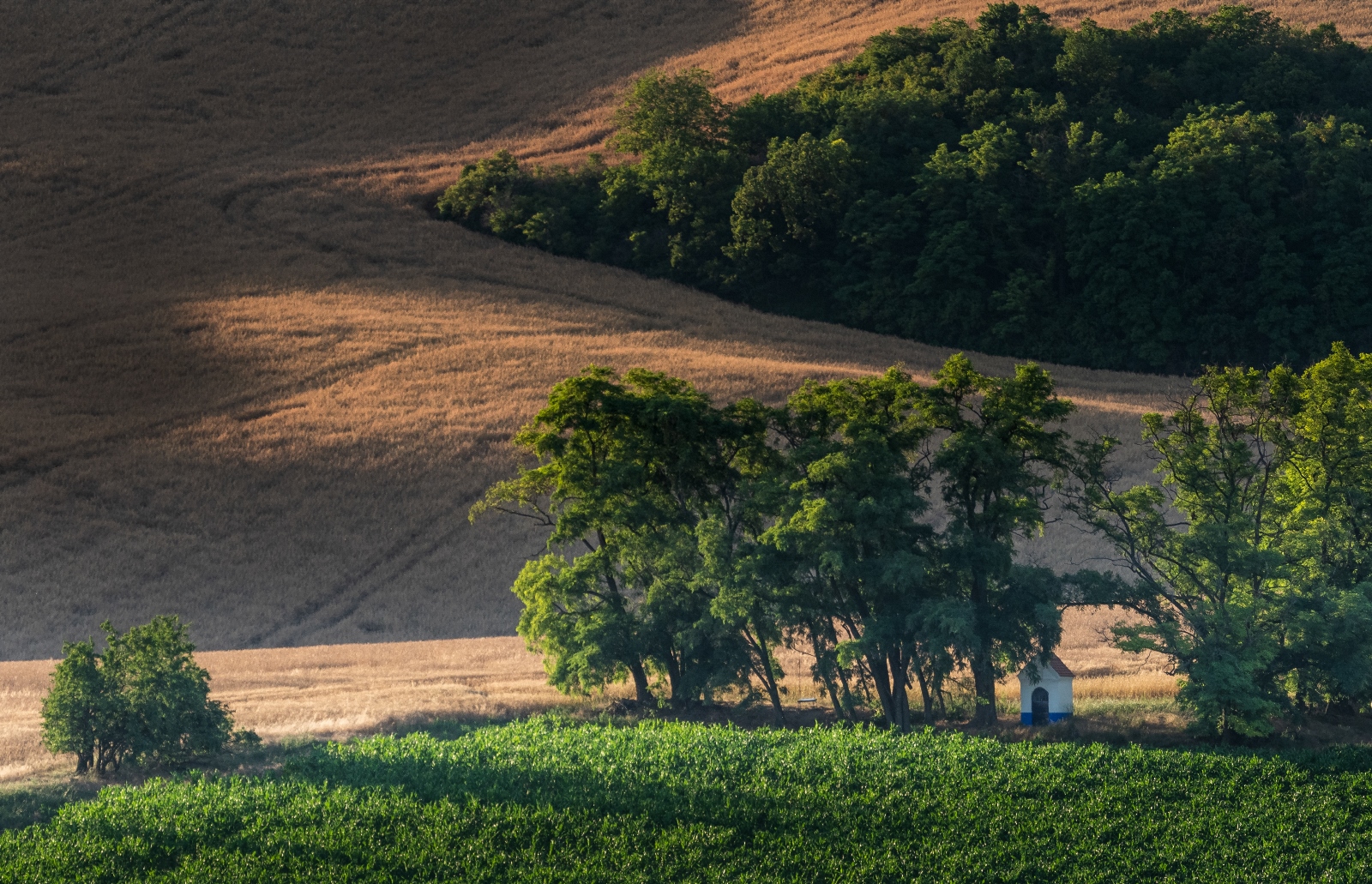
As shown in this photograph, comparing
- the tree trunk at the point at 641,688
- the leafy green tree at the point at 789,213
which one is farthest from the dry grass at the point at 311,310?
the tree trunk at the point at 641,688

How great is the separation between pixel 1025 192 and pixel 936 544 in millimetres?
54032

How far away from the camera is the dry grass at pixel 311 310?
5197cm

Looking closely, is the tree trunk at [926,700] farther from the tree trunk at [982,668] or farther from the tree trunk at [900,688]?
the tree trunk at [982,668]

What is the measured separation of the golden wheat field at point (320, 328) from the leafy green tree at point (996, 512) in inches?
349

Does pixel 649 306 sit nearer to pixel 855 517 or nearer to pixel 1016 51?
pixel 1016 51

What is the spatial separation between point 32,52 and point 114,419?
6585cm

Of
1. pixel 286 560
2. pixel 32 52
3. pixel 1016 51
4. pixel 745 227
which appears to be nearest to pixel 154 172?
pixel 32 52

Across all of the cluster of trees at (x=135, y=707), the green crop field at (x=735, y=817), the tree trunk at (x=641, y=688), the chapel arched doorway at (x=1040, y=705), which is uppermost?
the cluster of trees at (x=135, y=707)

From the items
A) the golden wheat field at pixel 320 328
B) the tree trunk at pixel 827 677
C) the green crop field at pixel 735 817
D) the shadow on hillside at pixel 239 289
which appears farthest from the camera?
the shadow on hillside at pixel 239 289

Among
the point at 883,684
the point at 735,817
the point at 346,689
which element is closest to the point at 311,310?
the point at 346,689

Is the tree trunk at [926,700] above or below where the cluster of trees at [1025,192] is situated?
below

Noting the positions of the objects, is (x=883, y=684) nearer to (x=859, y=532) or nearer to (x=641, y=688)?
(x=859, y=532)

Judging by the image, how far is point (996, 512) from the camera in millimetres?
29312

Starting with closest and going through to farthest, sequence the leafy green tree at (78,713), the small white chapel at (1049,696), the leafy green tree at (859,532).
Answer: the leafy green tree at (78,713), the leafy green tree at (859,532), the small white chapel at (1049,696)
